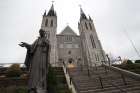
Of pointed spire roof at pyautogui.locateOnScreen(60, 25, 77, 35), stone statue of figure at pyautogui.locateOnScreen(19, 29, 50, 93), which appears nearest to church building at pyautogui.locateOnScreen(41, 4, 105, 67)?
pointed spire roof at pyautogui.locateOnScreen(60, 25, 77, 35)

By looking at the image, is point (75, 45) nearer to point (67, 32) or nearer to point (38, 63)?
point (67, 32)

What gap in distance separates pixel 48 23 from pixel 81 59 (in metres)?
15.6

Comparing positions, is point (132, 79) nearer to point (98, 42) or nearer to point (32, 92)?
point (32, 92)

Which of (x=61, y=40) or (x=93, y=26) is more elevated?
(x=93, y=26)

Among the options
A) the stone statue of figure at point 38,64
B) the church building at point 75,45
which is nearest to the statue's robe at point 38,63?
the stone statue of figure at point 38,64

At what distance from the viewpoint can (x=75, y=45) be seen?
33719 mm

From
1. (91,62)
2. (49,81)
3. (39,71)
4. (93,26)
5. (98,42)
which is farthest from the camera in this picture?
(93,26)

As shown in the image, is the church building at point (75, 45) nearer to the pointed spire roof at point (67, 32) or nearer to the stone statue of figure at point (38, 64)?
the pointed spire roof at point (67, 32)

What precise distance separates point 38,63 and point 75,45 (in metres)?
30.3

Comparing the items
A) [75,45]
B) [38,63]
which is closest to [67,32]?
[75,45]

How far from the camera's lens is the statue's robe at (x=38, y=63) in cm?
325

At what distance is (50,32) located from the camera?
1264 inches

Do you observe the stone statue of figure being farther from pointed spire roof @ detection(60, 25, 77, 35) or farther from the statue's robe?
pointed spire roof @ detection(60, 25, 77, 35)

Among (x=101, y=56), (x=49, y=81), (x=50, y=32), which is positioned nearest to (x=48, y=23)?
(x=50, y=32)
